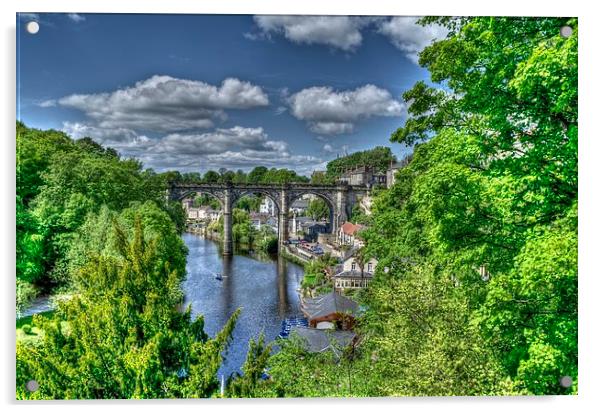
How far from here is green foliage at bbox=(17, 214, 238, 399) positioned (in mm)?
4020

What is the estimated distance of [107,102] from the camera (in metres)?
6.23

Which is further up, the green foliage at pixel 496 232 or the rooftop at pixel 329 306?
the green foliage at pixel 496 232

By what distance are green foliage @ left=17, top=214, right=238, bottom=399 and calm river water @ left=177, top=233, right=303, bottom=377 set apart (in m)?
2.17

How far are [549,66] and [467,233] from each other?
5.19 ft

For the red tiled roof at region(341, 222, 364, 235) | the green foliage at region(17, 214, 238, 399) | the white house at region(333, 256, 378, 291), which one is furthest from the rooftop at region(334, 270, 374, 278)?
the green foliage at region(17, 214, 238, 399)

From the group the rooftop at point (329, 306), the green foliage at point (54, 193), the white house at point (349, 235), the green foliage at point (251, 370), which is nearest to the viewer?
the green foliage at point (251, 370)

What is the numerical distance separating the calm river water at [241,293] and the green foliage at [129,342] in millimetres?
2171

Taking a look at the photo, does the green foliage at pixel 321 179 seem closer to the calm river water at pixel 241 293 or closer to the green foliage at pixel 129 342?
the calm river water at pixel 241 293

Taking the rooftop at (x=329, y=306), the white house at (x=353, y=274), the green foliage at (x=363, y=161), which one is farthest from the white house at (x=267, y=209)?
the green foliage at (x=363, y=161)

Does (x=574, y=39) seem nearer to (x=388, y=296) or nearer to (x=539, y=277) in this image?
(x=539, y=277)

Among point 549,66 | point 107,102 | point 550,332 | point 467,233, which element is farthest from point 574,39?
point 107,102

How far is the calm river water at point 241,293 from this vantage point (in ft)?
28.9

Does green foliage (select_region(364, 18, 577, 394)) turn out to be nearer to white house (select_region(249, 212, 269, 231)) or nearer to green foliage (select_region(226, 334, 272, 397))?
green foliage (select_region(226, 334, 272, 397))

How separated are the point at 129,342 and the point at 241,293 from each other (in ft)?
30.3
